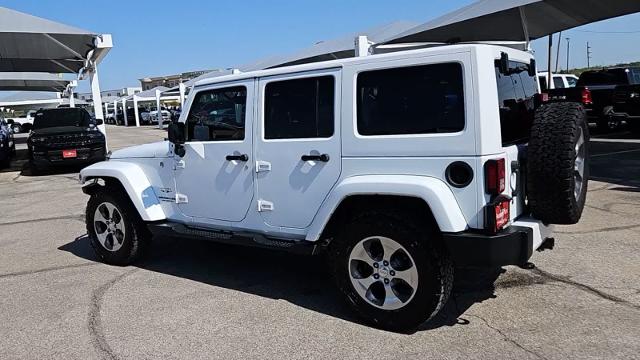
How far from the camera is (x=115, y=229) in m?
5.67

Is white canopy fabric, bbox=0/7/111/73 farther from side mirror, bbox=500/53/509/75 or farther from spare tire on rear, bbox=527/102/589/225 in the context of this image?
spare tire on rear, bbox=527/102/589/225

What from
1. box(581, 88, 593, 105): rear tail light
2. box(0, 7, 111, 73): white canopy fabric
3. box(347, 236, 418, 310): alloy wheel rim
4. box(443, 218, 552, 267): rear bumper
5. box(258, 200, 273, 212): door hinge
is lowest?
Answer: box(347, 236, 418, 310): alloy wheel rim

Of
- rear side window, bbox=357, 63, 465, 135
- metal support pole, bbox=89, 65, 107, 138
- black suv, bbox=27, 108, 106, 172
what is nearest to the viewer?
rear side window, bbox=357, 63, 465, 135

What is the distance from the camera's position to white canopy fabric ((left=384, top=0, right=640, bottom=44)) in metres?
13.9

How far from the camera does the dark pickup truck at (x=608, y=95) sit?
1527 cm

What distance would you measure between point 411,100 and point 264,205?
5.03ft

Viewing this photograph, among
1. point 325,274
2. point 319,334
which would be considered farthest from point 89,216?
point 319,334

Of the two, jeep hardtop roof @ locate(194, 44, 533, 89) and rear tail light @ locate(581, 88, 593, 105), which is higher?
jeep hardtop roof @ locate(194, 44, 533, 89)

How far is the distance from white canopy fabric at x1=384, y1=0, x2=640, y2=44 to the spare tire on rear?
33.6 ft

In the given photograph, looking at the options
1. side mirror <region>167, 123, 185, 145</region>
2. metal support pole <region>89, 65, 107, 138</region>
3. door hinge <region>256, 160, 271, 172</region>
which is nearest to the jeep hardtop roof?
side mirror <region>167, 123, 185, 145</region>

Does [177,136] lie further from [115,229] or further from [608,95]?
[608,95]

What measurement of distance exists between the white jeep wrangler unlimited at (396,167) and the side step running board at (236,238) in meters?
0.01

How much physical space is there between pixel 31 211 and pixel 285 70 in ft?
23.2

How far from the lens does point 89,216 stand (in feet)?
19.2
